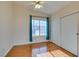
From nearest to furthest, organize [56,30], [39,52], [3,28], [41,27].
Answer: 1. [3,28]
2. [39,52]
3. [56,30]
4. [41,27]

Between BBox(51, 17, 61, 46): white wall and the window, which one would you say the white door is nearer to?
BBox(51, 17, 61, 46): white wall

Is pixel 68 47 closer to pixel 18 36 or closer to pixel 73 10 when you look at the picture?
pixel 73 10

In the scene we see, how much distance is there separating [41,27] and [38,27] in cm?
23

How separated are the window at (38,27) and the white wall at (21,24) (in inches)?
18.8

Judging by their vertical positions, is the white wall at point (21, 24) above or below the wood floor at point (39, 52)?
above

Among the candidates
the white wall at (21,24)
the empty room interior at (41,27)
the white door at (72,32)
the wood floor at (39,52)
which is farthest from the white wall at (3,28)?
the white door at (72,32)

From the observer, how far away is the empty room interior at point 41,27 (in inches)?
152

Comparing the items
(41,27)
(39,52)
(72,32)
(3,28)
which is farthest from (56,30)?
(3,28)

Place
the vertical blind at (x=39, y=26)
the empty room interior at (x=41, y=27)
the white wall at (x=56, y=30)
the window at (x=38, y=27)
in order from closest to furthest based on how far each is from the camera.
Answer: the empty room interior at (x=41, y=27) < the white wall at (x=56, y=30) < the vertical blind at (x=39, y=26) < the window at (x=38, y=27)

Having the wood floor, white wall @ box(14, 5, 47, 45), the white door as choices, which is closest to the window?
white wall @ box(14, 5, 47, 45)

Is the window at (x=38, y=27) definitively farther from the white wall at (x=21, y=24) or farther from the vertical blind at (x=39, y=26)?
the white wall at (x=21, y=24)

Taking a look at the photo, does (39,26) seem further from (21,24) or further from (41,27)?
(21,24)

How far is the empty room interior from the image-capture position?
3864mm

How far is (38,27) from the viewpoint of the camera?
6.52 metres
